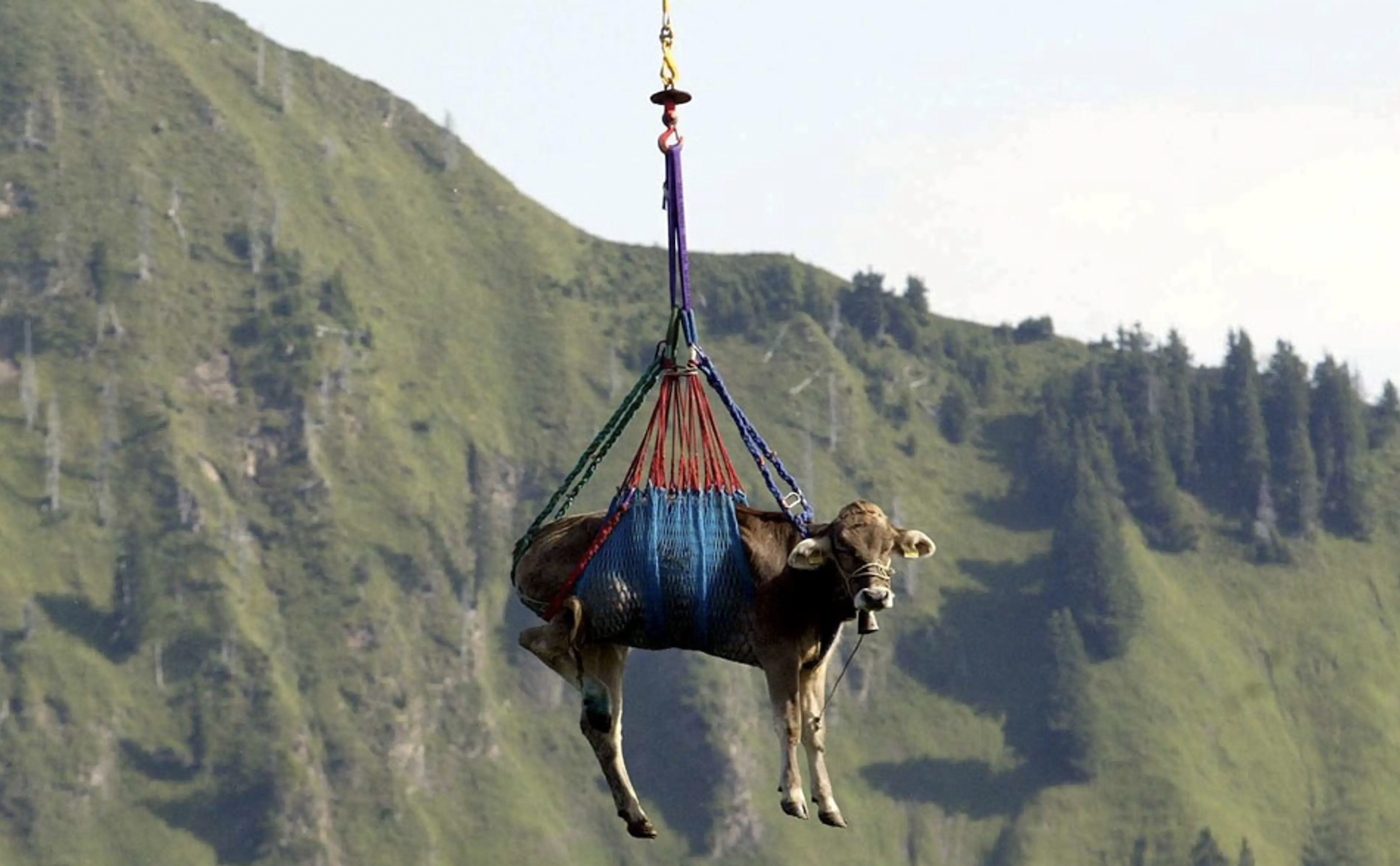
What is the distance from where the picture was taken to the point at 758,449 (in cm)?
3344

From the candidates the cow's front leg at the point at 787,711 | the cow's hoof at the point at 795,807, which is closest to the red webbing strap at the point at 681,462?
the cow's front leg at the point at 787,711

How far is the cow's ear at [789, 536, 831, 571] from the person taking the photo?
3253 centimetres

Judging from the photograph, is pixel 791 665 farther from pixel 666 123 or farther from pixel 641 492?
pixel 666 123

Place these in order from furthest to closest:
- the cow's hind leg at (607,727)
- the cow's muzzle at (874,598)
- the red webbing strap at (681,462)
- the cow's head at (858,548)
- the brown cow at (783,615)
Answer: the cow's hind leg at (607,727), the red webbing strap at (681,462), the brown cow at (783,615), the cow's head at (858,548), the cow's muzzle at (874,598)

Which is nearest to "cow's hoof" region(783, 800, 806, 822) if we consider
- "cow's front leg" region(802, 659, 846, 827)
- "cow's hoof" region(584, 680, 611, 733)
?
"cow's front leg" region(802, 659, 846, 827)

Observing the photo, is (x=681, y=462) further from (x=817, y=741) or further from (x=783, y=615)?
(x=817, y=741)

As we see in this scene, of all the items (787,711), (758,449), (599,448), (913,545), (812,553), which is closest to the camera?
(812,553)

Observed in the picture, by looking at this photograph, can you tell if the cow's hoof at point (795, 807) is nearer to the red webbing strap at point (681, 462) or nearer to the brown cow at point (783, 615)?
the brown cow at point (783, 615)

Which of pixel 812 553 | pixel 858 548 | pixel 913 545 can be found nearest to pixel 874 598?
pixel 858 548

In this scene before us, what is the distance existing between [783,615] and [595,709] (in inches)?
101

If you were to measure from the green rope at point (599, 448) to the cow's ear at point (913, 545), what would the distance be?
2953mm

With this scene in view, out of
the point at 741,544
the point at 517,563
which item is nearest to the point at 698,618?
the point at 741,544

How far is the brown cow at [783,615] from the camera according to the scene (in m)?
32.5

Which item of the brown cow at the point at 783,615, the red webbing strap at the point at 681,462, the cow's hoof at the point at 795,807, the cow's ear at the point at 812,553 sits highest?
the red webbing strap at the point at 681,462
